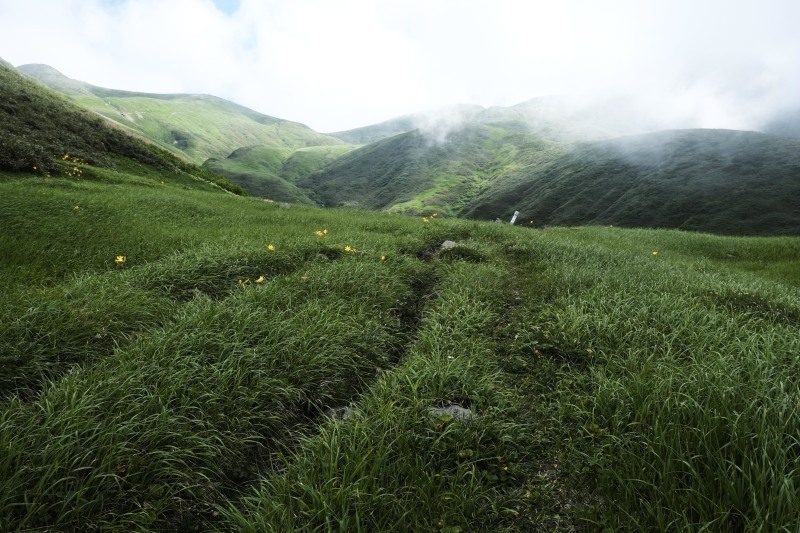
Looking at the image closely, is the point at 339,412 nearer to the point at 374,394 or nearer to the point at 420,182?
the point at 374,394

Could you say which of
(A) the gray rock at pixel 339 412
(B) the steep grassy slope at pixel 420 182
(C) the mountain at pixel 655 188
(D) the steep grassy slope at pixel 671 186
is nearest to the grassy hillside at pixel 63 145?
(A) the gray rock at pixel 339 412

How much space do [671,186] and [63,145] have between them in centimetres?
10707

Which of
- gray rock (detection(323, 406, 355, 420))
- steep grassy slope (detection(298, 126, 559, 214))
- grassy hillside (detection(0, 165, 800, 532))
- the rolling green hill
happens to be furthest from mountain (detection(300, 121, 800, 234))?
gray rock (detection(323, 406, 355, 420))

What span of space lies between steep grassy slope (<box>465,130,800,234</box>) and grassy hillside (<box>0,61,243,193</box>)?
8365cm

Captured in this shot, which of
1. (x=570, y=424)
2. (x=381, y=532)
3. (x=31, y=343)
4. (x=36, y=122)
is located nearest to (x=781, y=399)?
(x=570, y=424)

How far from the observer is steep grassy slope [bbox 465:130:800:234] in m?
75.1

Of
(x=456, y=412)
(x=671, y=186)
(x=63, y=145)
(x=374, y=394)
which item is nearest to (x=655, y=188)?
(x=671, y=186)

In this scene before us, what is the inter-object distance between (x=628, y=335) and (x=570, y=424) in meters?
2.64

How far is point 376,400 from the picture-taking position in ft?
15.6

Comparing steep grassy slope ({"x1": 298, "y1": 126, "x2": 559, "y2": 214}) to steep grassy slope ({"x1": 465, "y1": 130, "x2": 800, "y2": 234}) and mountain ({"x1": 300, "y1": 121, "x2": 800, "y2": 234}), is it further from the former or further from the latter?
steep grassy slope ({"x1": 465, "y1": 130, "x2": 800, "y2": 234})

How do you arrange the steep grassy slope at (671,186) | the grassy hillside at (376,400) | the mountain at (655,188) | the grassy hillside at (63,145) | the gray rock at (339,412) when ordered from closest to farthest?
the grassy hillside at (376,400)
the gray rock at (339,412)
the grassy hillside at (63,145)
the steep grassy slope at (671,186)
the mountain at (655,188)

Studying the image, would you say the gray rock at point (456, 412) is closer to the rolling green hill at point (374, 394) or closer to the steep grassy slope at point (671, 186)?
the rolling green hill at point (374, 394)

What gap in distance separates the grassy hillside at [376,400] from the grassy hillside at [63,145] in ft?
45.2

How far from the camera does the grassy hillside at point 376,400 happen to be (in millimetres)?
3250
